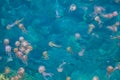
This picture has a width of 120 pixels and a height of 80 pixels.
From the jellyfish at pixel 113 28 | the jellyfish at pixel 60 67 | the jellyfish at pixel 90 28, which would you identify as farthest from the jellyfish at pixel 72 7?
the jellyfish at pixel 60 67

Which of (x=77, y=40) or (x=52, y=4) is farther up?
(x=52, y=4)

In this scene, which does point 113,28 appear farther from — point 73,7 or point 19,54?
point 19,54

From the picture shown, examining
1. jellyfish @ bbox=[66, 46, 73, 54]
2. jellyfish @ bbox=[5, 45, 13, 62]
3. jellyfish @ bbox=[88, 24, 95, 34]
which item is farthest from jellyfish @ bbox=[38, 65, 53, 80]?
jellyfish @ bbox=[88, 24, 95, 34]

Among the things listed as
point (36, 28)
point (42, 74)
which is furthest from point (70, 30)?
point (42, 74)

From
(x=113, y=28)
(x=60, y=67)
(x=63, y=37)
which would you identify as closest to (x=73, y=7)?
(x=63, y=37)

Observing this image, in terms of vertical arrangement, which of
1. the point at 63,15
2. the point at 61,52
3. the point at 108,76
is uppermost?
the point at 63,15

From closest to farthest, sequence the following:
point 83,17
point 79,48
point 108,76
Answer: point 108,76, point 79,48, point 83,17

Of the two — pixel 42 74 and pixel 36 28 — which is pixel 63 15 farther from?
pixel 42 74

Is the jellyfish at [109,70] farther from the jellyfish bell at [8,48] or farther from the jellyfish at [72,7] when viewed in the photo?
the jellyfish bell at [8,48]
